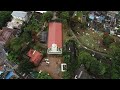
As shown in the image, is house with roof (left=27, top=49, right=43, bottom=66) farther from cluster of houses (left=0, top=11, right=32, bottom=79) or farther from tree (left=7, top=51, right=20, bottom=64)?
cluster of houses (left=0, top=11, right=32, bottom=79)

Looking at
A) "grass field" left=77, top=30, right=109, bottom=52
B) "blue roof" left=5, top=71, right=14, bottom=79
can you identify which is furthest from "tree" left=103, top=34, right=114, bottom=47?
"blue roof" left=5, top=71, right=14, bottom=79

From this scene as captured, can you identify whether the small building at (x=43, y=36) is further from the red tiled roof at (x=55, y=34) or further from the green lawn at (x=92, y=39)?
the green lawn at (x=92, y=39)

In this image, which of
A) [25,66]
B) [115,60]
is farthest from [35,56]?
[115,60]

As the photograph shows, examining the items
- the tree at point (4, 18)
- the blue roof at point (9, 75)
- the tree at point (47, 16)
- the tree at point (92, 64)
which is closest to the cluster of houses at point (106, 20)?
the tree at point (47, 16)

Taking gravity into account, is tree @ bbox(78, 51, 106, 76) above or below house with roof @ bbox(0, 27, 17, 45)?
below

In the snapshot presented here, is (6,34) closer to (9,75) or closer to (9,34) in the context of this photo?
(9,34)

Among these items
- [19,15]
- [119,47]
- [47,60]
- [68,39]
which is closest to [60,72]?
[47,60]

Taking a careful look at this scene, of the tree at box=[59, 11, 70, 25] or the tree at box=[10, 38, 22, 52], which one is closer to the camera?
the tree at box=[10, 38, 22, 52]

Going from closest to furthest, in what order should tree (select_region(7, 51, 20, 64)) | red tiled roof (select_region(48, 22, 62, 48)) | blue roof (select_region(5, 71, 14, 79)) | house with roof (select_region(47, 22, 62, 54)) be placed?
blue roof (select_region(5, 71, 14, 79)) < tree (select_region(7, 51, 20, 64)) < house with roof (select_region(47, 22, 62, 54)) < red tiled roof (select_region(48, 22, 62, 48))
